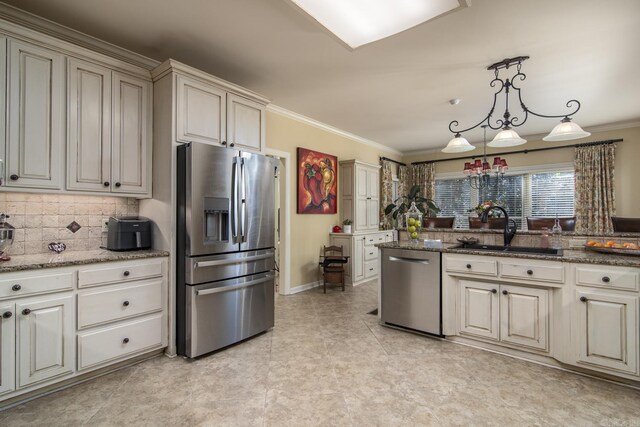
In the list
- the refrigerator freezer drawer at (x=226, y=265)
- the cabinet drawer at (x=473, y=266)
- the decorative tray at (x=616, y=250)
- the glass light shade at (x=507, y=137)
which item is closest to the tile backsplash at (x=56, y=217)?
the refrigerator freezer drawer at (x=226, y=265)

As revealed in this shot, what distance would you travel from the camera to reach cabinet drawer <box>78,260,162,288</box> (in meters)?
2.13

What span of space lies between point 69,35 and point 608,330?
461 centimetres

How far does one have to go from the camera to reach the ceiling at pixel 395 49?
2.16m

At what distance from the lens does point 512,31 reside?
2.43 meters

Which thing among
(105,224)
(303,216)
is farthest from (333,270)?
(105,224)

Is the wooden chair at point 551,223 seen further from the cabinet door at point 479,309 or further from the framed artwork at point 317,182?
the framed artwork at point 317,182

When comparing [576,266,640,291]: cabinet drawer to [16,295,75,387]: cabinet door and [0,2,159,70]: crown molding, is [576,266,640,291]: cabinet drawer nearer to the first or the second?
[16,295,75,387]: cabinet door

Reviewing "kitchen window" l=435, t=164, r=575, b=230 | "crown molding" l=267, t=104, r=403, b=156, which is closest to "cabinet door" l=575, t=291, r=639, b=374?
"crown molding" l=267, t=104, r=403, b=156

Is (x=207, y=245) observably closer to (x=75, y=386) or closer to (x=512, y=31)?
(x=75, y=386)

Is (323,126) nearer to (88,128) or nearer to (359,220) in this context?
(359,220)

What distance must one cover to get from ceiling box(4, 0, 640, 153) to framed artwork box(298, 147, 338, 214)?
82cm

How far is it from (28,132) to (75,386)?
1.80 m

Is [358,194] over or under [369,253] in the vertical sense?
over

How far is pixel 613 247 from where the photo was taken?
238 cm
